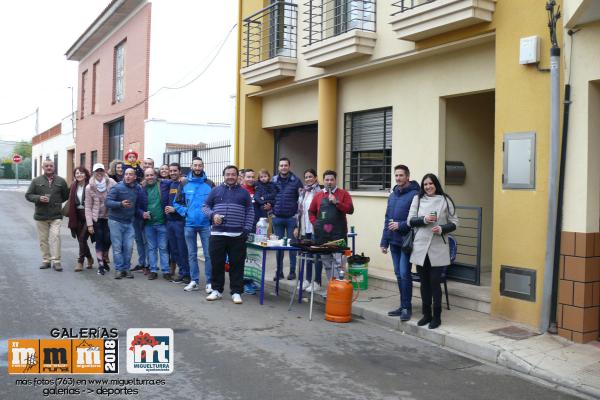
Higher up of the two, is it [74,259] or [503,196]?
[503,196]

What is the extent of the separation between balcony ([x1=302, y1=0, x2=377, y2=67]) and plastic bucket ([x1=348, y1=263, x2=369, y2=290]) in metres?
3.63

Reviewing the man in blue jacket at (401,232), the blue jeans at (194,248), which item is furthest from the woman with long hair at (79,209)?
the man in blue jacket at (401,232)

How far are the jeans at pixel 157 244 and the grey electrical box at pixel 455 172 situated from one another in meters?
4.79

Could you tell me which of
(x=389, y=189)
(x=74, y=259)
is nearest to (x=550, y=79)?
(x=389, y=189)

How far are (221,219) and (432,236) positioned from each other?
294cm

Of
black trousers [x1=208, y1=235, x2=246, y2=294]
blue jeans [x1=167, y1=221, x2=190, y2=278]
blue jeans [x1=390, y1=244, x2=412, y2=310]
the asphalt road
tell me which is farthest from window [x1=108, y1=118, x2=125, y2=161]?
blue jeans [x1=390, y1=244, x2=412, y2=310]

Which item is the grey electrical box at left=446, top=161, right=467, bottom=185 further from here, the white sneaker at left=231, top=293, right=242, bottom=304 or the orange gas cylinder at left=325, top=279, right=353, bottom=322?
the white sneaker at left=231, top=293, right=242, bottom=304

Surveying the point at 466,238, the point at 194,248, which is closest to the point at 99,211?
the point at 194,248

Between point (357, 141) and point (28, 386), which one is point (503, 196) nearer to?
point (357, 141)

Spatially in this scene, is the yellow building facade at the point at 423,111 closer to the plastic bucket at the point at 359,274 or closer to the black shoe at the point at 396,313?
the plastic bucket at the point at 359,274

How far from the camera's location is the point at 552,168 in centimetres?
678

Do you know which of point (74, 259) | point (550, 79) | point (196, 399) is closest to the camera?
point (196, 399)

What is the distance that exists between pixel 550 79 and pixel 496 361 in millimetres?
3230

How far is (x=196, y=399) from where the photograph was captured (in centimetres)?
478
